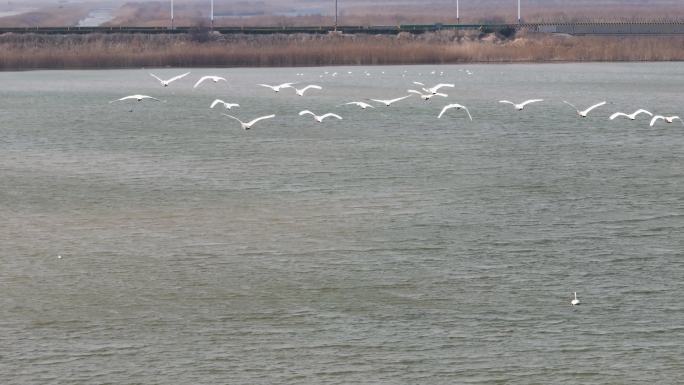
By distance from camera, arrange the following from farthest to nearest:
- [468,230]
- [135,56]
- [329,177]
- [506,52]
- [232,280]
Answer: [506,52]
[135,56]
[329,177]
[468,230]
[232,280]

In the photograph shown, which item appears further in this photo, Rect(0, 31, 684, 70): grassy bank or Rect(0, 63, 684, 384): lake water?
Rect(0, 31, 684, 70): grassy bank

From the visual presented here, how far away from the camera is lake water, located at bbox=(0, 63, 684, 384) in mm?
15773

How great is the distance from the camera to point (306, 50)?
372 feet

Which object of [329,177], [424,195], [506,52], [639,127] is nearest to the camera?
[424,195]

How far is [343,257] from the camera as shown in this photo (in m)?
21.8

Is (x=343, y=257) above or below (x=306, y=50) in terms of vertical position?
below

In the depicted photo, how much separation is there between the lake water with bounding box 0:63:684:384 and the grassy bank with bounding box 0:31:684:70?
61.6 meters

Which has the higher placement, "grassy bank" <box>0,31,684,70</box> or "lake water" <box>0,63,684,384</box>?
"grassy bank" <box>0,31,684,70</box>

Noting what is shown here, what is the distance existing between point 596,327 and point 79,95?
56.9 meters

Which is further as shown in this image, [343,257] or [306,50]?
[306,50]

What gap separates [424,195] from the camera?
28953 mm

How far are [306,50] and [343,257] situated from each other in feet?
304

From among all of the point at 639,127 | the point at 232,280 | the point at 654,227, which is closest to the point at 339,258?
the point at 232,280

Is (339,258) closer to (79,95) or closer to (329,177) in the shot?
(329,177)
